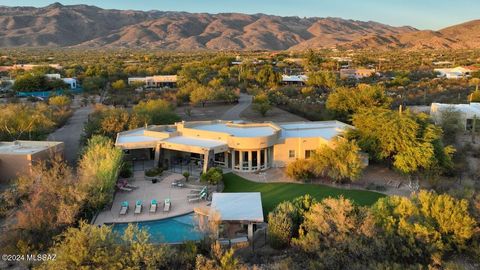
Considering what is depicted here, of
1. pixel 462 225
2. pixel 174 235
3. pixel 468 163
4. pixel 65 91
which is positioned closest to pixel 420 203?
pixel 462 225

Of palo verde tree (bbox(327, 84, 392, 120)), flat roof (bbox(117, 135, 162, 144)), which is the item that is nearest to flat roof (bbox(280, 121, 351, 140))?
palo verde tree (bbox(327, 84, 392, 120))

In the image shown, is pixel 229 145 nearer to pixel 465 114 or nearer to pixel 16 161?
pixel 16 161

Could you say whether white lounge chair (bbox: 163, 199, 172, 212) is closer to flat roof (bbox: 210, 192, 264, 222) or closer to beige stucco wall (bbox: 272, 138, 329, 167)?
flat roof (bbox: 210, 192, 264, 222)

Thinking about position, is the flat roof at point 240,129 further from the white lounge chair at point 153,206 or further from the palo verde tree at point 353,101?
the palo verde tree at point 353,101

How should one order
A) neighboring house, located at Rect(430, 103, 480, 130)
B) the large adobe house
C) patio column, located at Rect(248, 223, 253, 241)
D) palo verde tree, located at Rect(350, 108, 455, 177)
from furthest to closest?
neighboring house, located at Rect(430, 103, 480, 130)
the large adobe house
palo verde tree, located at Rect(350, 108, 455, 177)
patio column, located at Rect(248, 223, 253, 241)

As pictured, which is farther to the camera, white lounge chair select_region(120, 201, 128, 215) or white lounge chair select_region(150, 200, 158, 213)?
white lounge chair select_region(150, 200, 158, 213)

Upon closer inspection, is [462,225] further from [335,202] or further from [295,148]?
[295,148]
